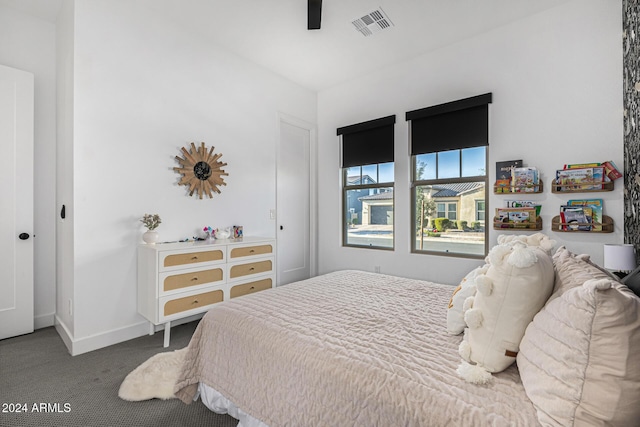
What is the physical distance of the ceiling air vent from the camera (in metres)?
2.86

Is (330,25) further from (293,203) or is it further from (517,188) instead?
(517,188)

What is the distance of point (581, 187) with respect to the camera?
2576 mm

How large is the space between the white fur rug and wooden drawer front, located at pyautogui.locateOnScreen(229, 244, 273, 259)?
0.99 meters

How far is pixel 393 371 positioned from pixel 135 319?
2669mm

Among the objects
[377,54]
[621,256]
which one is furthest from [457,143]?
[621,256]

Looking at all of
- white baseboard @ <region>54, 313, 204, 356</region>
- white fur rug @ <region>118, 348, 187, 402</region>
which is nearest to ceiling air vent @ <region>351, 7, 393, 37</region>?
white fur rug @ <region>118, 348, 187, 402</region>

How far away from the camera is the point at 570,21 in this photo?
106 inches

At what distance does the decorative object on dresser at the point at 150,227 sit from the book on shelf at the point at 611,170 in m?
3.94

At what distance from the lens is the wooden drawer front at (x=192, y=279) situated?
254cm

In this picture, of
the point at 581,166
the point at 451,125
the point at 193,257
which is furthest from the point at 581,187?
the point at 193,257

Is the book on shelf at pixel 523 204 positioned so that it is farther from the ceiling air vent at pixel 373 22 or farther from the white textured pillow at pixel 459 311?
→ the ceiling air vent at pixel 373 22

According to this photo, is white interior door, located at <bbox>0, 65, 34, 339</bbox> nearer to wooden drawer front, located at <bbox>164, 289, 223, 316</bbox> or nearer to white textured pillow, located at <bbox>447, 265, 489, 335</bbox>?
wooden drawer front, located at <bbox>164, 289, 223, 316</bbox>

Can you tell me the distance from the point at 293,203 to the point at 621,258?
3.44 meters

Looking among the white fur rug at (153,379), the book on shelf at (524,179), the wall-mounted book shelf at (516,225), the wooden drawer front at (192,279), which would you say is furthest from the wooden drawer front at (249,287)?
the book on shelf at (524,179)
